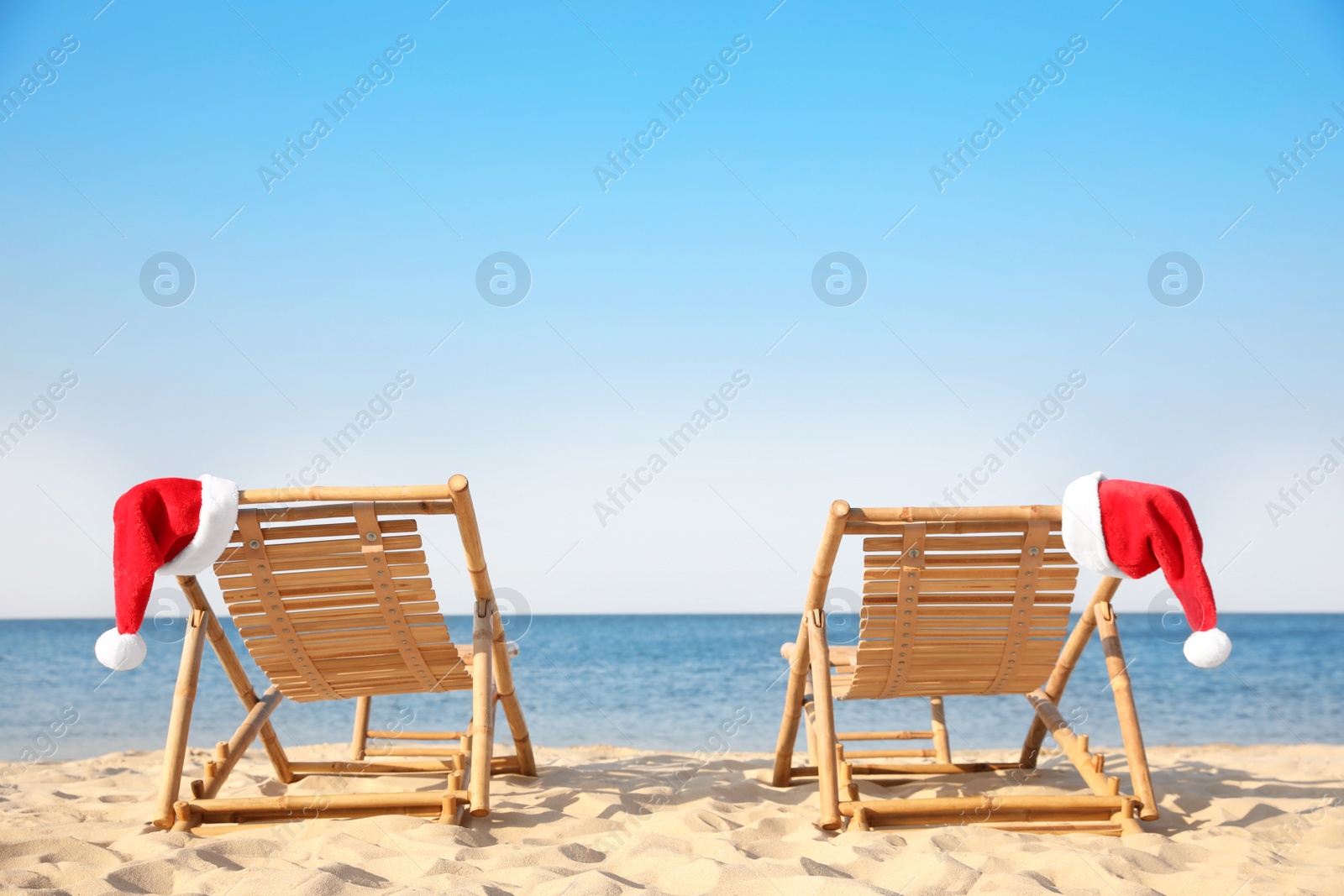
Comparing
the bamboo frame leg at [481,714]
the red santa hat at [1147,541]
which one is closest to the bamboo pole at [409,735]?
the bamboo frame leg at [481,714]

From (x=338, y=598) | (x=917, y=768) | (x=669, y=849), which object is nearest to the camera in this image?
(x=669, y=849)

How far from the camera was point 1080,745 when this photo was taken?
345cm

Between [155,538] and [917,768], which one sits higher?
[155,538]

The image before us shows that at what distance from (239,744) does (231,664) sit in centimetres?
29

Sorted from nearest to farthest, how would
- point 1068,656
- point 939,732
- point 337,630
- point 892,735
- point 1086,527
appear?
point 1086,527, point 337,630, point 1068,656, point 939,732, point 892,735

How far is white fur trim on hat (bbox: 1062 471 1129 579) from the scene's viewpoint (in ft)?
10.3

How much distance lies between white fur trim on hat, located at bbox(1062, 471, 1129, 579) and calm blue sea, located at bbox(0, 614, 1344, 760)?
18.6 feet

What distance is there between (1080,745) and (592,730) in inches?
315

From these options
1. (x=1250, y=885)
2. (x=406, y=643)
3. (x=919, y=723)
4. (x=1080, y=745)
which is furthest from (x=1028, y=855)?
(x=919, y=723)

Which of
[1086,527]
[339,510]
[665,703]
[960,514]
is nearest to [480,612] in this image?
[339,510]

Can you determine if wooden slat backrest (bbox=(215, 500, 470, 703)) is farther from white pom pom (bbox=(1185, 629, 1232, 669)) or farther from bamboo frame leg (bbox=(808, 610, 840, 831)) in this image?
white pom pom (bbox=(1185, 629, 1232, 669))

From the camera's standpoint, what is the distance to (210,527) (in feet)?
10.1

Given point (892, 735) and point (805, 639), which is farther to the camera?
point (892, 735)

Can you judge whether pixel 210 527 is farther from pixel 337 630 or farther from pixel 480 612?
pixel 480 612
